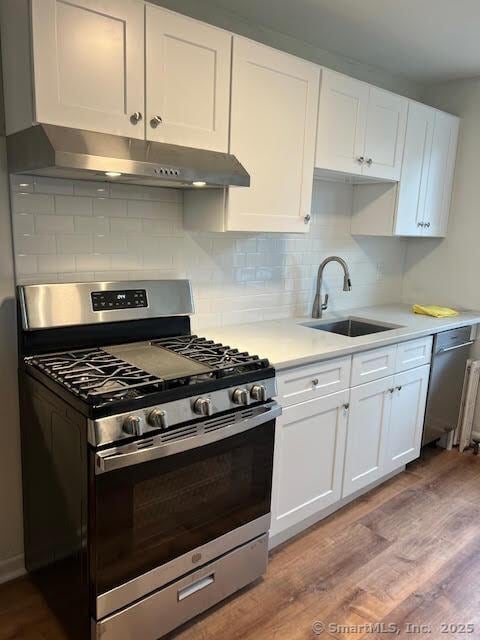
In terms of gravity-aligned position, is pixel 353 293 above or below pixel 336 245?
below

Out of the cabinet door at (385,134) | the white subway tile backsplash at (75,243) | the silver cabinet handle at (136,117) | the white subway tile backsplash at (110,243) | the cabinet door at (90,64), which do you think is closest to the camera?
the cabinet door at (90,64)

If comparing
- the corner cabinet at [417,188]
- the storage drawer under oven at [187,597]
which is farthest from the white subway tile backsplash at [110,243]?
the corner cabinet at [417,188]

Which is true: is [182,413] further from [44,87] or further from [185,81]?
[185,81]

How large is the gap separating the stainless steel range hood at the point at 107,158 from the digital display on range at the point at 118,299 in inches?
18.1

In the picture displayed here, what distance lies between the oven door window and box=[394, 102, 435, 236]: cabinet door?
1792 mm

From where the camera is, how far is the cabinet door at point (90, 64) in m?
1.53

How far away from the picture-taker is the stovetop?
149 cm

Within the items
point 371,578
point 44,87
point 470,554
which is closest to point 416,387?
point 470,554

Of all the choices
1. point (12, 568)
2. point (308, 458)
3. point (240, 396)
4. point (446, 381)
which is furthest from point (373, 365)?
point (12, 568)

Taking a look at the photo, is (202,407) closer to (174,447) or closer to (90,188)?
(174,447)

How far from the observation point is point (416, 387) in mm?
2881

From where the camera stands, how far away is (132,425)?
146 centimetres

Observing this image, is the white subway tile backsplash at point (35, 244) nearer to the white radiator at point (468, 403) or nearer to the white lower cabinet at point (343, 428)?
the white lower cabinet at point (343, 428)

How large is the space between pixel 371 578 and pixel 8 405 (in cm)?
169
